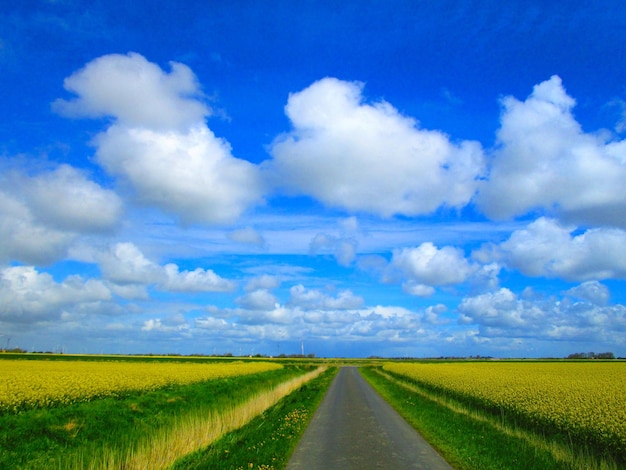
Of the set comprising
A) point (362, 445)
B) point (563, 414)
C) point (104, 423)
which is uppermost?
point (563, 414)

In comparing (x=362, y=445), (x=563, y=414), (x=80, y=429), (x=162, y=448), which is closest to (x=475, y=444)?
(x=362, y=445)

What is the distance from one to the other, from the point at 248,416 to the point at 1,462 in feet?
34.2

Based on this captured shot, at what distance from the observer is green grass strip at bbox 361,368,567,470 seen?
1129 centimetres

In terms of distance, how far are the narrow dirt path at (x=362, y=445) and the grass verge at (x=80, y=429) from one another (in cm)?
569

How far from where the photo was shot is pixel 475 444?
1360 centimetres

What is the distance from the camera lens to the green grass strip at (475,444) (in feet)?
37.0

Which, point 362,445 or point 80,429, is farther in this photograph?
point 80,429

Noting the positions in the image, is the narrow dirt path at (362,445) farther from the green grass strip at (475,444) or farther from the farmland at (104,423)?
the farmland at (104,423)

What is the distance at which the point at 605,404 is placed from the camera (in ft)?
60.0

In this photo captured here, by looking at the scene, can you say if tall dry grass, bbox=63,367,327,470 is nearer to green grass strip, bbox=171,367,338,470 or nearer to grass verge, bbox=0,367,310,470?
grass verge, bbox=0,367,310,470

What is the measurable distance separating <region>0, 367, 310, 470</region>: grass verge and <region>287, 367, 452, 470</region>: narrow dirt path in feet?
18.7

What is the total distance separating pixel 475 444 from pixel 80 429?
546 inches

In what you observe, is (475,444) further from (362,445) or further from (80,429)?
(80,429)

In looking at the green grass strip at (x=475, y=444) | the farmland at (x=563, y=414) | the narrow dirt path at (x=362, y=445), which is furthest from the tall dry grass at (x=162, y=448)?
the farmland at (x=563, y=414)
